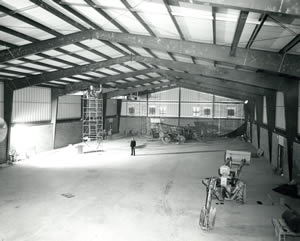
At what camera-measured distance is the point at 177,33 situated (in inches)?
401

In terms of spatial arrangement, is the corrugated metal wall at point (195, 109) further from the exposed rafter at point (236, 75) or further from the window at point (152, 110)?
the exposed rafter at point (236, 75)

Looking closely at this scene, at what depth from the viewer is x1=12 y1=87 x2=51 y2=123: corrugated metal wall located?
19.0 metres

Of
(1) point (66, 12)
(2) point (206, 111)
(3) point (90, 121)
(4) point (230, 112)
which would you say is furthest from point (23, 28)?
(4) point (230, 112)

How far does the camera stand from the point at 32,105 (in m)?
20.8

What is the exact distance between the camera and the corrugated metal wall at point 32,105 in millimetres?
19022

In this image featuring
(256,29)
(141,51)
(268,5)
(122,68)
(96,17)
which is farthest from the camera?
(122,68)

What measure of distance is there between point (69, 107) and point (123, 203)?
18737 millimetres

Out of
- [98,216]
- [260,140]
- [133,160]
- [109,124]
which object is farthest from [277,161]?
[109,124]

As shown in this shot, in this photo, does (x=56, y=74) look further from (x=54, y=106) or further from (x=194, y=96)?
(x=194, y=96)

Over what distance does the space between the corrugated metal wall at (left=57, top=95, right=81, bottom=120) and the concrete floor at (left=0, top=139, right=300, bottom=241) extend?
26.8 feet

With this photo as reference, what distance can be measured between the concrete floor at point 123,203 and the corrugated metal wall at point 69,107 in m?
8.16

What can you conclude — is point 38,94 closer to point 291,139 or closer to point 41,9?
point 41,9

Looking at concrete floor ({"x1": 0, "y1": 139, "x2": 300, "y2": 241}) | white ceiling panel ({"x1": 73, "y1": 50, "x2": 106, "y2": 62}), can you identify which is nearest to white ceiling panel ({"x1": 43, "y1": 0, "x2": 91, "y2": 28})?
white ceiling panel ({"x1": 73, "y1": 50, "x2": 106, "y2": 62})

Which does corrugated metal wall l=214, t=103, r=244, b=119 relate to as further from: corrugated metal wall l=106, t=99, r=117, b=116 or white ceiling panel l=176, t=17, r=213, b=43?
white ceiling panel l=176, t=17, r=213, b=43
